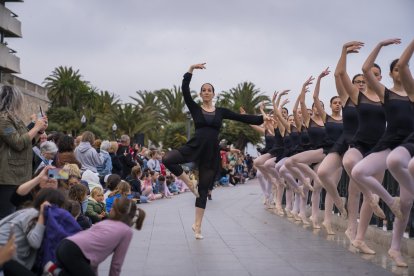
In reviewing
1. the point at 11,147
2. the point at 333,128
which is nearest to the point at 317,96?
the point at 333,128

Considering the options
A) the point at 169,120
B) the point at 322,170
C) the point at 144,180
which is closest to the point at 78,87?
the point at 169,120

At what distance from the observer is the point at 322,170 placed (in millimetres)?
9312

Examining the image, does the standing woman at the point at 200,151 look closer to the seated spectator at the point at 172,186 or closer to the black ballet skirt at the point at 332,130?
the black ballet skirt at the point at 332,130

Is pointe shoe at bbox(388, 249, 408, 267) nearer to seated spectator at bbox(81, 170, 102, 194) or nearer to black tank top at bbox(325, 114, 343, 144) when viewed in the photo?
black tank top at bbox(325, 114, 343, 144)

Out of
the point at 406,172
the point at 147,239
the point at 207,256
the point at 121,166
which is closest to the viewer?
the point at 406,172

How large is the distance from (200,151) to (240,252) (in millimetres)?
1969

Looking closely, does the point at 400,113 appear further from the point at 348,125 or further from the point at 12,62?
the point at 12,62

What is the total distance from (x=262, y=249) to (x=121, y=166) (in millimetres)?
8868

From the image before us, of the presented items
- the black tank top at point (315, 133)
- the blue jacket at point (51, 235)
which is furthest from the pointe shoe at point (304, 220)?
the blue jacket at point (51, 235)

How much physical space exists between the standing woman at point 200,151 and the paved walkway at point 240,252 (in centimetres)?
70

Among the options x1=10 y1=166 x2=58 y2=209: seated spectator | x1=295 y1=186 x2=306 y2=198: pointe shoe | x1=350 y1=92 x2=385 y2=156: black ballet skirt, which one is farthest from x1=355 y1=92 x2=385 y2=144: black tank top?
x1=295 y1=186 x2=306 y2=198: pointe shoe

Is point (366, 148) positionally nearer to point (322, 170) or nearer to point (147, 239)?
point (322, 170)

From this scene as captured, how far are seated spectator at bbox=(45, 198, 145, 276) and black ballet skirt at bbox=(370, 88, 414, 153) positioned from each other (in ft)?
10.4

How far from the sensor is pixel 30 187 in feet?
20.5
